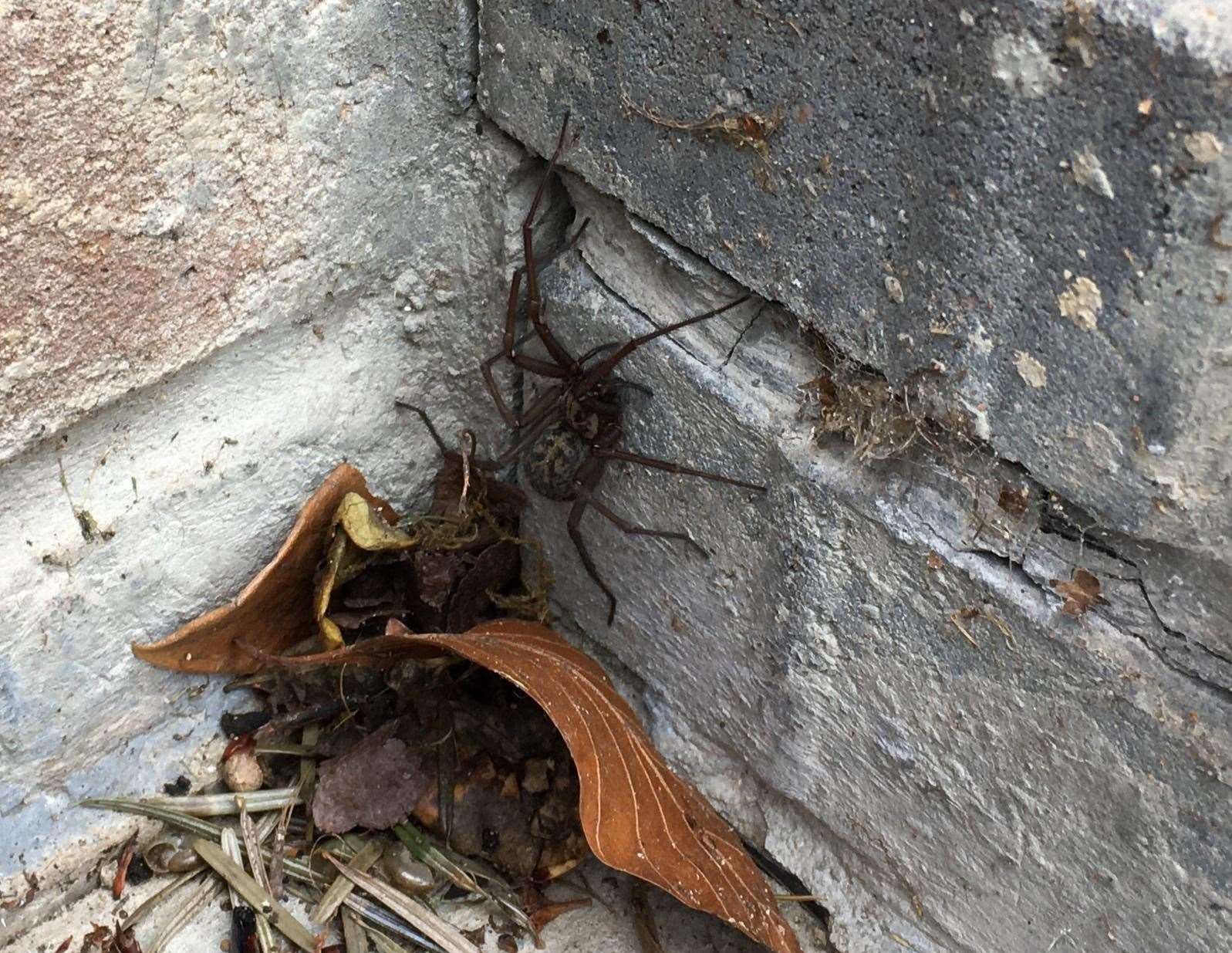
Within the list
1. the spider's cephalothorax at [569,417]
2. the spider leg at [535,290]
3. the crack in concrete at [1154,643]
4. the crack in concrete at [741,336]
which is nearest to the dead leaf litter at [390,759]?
the spider's cephalothorax at [569,417]

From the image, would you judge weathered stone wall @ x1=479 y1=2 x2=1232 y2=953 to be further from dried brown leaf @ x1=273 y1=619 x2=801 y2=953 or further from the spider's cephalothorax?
dried brown leaf @ x1=273 y1=619 x2=801 y2=953

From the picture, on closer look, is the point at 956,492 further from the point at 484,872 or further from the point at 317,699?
the point at 317,699

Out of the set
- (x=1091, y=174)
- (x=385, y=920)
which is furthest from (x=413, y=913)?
(x=1091, y=174)

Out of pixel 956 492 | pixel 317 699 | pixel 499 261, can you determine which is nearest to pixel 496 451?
pixel 499 261

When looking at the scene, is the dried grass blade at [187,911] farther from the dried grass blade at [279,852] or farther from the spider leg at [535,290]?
the spider leg at [535,290]

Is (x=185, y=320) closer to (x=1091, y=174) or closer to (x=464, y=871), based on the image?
(x=464, y=871)

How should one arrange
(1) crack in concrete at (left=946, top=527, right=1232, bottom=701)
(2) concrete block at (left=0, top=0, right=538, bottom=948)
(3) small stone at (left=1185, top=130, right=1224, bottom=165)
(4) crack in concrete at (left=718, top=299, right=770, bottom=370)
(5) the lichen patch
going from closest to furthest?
(3) small stone at (left=1185, top=130, right=1224, bottom=165)
(5) the lichen patch
(1) crack in concrete at (left=946, top=527, right=1232, bottom=701)
(2) concrete block at (left=0, top=0, right=538, bottom=948)
(4) crack in concrete at (left=718, top=299, right=770, bottom=370)

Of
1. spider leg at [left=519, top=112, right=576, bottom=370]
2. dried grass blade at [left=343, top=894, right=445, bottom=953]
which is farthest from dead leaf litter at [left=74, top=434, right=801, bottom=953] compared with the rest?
spider leg at [left=519, top=112, right=576, bottom=370]
